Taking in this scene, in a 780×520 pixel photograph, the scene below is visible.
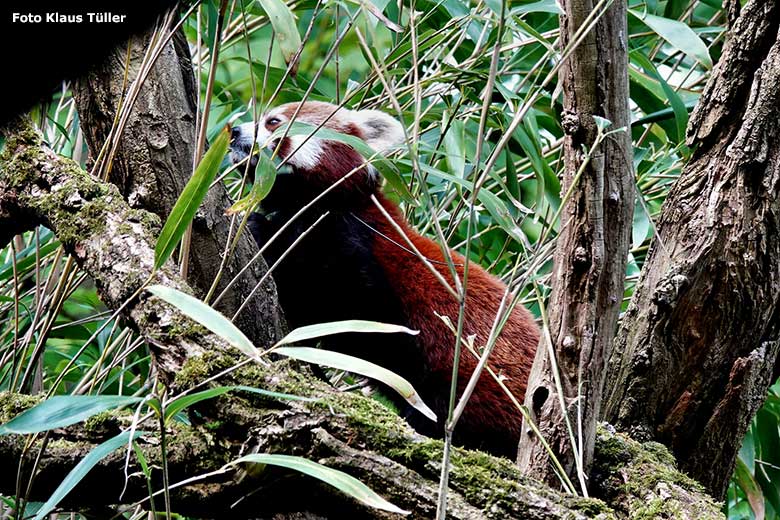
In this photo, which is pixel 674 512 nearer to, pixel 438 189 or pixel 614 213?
pixel 614 213

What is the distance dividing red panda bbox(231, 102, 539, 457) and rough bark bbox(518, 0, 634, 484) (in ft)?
2.93

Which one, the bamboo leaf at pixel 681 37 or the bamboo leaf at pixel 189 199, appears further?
the bamboo leaf at pixel 681 37

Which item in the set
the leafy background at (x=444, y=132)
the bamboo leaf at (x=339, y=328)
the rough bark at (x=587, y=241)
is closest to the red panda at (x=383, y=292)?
the leafy background at (x=444, y=132)

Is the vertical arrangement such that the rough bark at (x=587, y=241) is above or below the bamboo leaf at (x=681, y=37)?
below

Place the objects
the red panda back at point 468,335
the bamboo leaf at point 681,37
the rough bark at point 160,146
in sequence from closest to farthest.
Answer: the bamboo leaf at point 681,37
the rough bark at point 160,146
the red panda back at point 468,335

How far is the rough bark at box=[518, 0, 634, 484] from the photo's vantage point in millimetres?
1527

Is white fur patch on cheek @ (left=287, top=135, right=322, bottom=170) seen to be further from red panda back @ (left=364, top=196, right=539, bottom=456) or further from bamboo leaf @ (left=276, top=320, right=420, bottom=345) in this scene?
bamboo leaf @ (left=276, top=320, right=420, bottom=345)

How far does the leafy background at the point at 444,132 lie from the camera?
2.18m

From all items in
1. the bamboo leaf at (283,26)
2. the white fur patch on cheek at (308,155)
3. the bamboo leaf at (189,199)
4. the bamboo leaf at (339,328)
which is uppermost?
the bamboo leaf at (283,26)

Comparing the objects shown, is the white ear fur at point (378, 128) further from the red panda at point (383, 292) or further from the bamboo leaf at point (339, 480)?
the bamboo leaf at point (339, 480)

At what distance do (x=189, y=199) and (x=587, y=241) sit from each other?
772mm

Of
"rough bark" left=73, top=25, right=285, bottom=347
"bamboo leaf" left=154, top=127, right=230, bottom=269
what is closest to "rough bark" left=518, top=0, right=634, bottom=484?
"bamboo leaf" left=154, top=127, right=230, bottom=269

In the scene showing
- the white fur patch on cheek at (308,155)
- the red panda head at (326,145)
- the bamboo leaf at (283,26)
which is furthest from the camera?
the white fur patch on cheek at (308,155)

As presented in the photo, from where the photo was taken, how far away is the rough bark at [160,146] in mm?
2080
